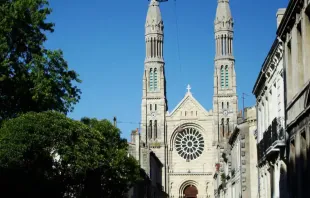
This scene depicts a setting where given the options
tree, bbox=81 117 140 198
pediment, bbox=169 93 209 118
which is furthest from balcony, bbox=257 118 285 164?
pediment, bbox=169 93 209 118

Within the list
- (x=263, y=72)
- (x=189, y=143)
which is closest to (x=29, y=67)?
(x=263, y=72)

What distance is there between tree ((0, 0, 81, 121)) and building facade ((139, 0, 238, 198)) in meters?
69.9

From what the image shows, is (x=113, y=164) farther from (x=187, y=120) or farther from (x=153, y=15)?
(x=153, y=15)

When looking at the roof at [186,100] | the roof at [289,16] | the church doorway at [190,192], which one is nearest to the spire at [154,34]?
the roof at [186,100]

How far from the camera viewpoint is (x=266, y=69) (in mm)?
33281

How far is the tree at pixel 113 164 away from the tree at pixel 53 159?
2.6 inches

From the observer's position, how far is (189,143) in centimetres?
11250

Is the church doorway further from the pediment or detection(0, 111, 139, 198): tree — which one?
detection(0, 111, 139, 198): tree

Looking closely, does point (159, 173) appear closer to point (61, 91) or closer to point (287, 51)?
point (61, 91)

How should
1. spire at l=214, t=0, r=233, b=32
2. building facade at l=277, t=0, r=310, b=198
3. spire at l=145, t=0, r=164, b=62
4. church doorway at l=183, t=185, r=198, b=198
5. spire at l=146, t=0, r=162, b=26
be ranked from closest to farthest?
building facade at l=277, t=0, r=310, b=198 → church doorway at l=183, t=185, r=198, b=198 → spire at l=145, t=0, r=164, b=62 → spire at l=214, t=0, r=233, b=32 → spire at l=146, t=0, r=162, b=26

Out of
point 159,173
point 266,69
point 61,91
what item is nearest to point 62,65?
point 61,91

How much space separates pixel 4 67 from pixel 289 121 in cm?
1732

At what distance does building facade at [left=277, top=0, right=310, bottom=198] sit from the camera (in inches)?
899

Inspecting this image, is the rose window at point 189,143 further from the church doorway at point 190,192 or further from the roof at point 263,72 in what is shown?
the roof at point 263,72
